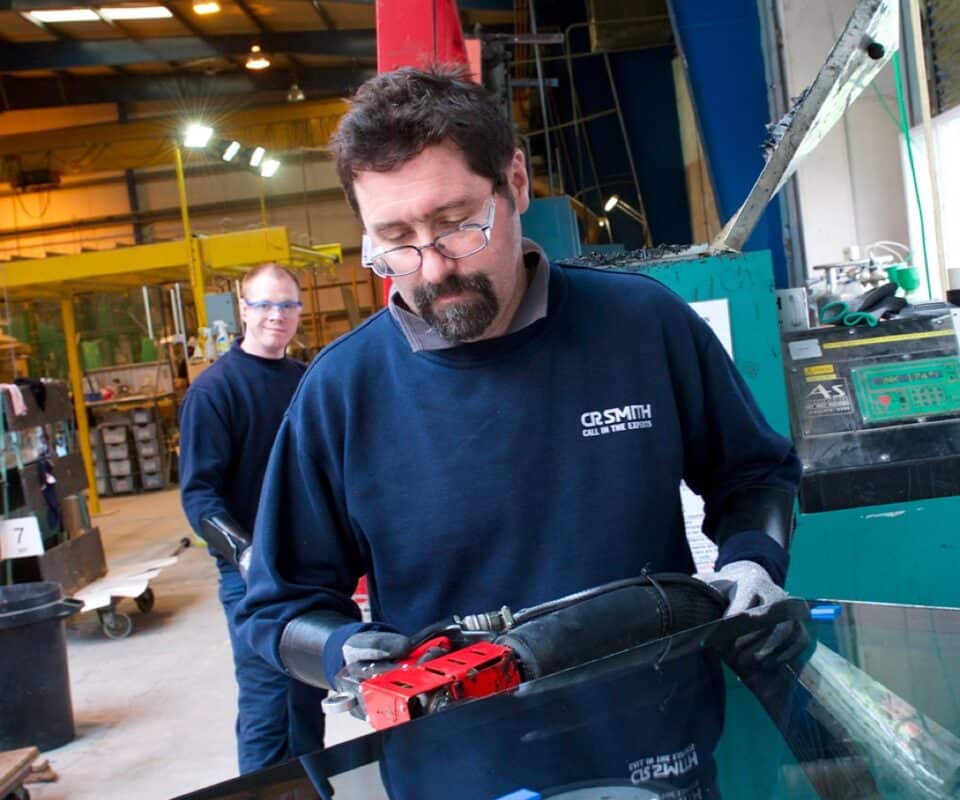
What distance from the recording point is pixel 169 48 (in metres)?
9.95

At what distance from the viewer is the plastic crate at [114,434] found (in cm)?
1195

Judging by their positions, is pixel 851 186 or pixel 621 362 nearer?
pixel 621 362

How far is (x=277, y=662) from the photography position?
4.57 feet

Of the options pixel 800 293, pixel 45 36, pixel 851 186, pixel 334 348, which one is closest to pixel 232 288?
pixel 45 36

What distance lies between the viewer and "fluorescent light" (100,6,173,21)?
32.3 feet

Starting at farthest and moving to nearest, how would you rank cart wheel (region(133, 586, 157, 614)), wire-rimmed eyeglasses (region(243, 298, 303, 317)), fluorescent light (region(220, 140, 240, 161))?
fluorescent light (region(220, 140, 240, 161)) → cart wheel (region(133, 586, 157, 614)) → wire-rimmed eyeglasses (region(243, 298, 303, 317))

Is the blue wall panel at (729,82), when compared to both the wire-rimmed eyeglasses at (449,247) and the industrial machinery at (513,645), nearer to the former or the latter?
the wire-rimmed eyeglasses at (449,247)

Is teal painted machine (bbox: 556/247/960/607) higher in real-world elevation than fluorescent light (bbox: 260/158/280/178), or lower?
lower

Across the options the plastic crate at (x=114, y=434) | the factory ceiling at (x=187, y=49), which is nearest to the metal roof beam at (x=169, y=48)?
the factory ceiling at (x=187, y=49)

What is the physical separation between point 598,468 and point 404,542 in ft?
0.90

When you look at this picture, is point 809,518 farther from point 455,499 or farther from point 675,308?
point 455,499

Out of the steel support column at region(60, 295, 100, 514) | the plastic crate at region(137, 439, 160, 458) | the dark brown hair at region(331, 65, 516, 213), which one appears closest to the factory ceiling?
the steel support column at region(60, 295, 100, 514)

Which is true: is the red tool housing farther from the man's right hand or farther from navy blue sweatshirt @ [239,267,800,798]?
the man's right hand

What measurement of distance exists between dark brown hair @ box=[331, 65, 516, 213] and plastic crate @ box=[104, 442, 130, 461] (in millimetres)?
11428
